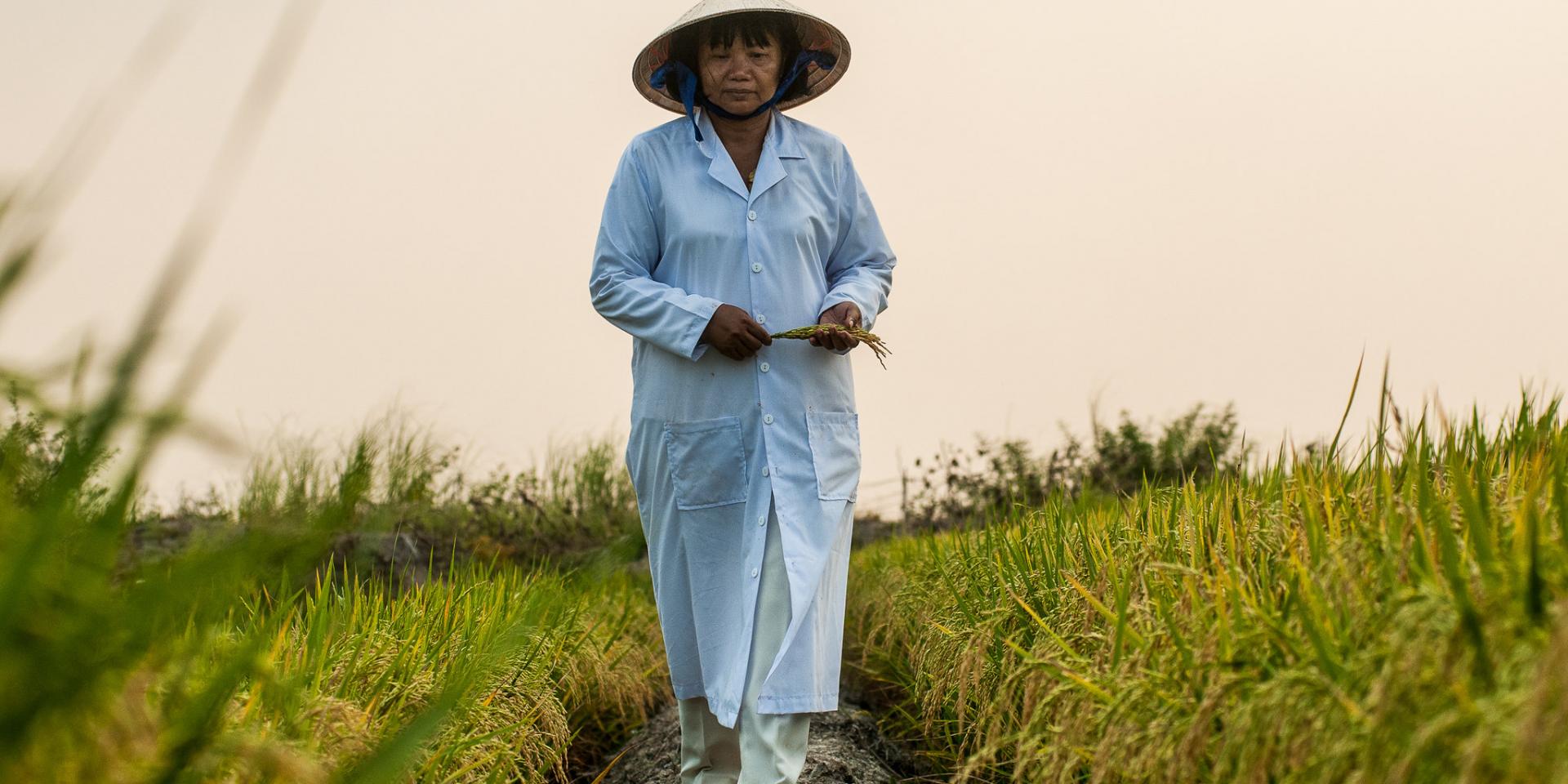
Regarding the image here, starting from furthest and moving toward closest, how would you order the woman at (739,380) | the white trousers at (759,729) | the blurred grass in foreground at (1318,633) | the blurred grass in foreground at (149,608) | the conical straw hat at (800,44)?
the conical straw hat at (800,44) → the woman at (739,380) → the white trousers at (759,729) → the blurred grass in foreground at (1318,633) → the blurred grass in foreground at (149,608)

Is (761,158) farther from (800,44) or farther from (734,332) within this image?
(734,332)

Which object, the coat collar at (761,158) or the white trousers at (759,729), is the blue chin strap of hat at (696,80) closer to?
the coat collar at (761,158)

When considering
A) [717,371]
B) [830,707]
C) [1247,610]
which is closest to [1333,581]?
[1247,610]

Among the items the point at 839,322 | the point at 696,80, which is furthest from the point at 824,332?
the point at 696,80

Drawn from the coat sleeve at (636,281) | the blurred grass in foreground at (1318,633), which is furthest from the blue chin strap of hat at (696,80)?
the blurred grass in foreground at (1318,633)

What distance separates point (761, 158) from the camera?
3.90 metres

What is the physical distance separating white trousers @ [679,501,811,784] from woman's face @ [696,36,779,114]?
3.64ft

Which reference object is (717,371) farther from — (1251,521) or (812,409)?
(1251,521)

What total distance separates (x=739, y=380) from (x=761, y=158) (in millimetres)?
637

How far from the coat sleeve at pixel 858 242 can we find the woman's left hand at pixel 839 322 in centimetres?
29

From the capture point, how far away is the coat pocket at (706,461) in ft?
12.2

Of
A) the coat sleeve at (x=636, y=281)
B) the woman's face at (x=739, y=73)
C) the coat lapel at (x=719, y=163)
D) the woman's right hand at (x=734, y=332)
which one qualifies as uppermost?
the woman's face at (x=739, y=73)

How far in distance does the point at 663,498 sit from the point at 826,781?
92 centimetres

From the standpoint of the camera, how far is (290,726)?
7.72 feet
